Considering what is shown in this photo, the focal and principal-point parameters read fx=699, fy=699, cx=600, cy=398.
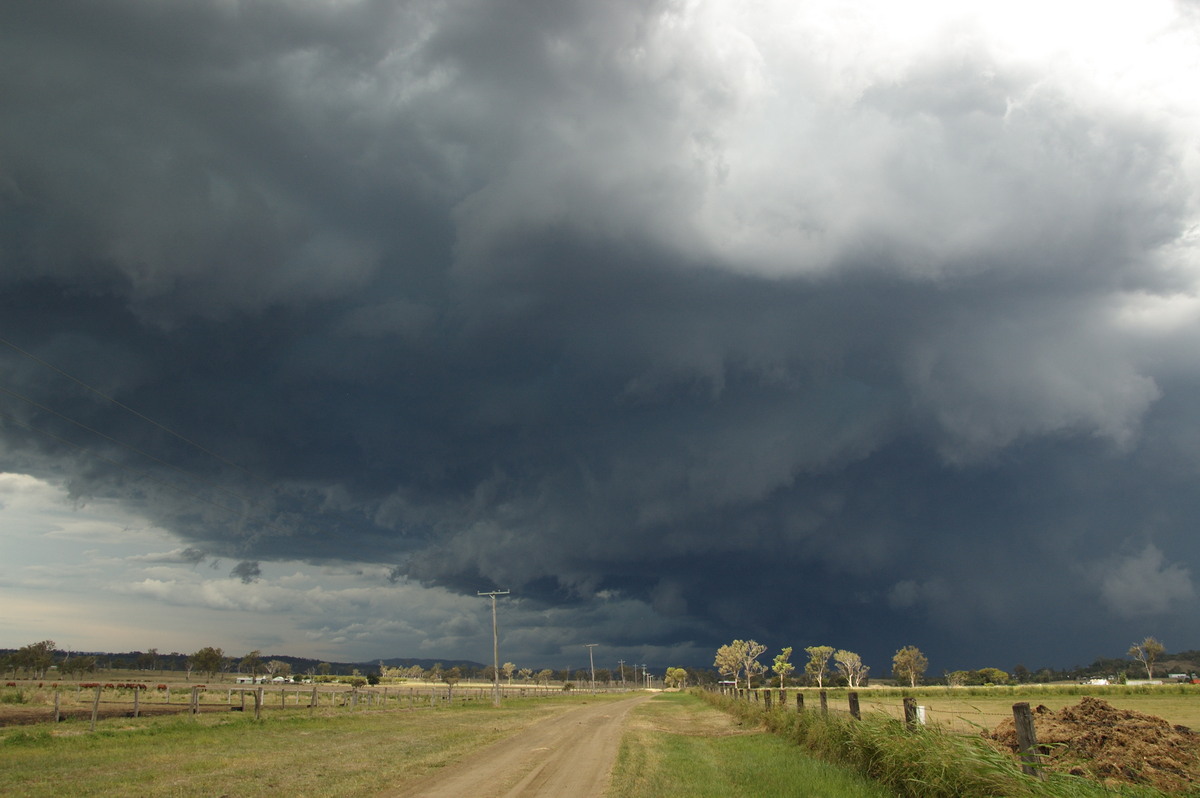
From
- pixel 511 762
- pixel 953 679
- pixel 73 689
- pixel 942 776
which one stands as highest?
pixel 942 776

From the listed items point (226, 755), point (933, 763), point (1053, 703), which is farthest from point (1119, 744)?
point (1053, 703)

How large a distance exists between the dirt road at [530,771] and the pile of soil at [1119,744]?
11.1 meters

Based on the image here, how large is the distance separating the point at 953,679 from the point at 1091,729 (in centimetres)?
18574

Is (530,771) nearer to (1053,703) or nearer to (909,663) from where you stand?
(1053,703)

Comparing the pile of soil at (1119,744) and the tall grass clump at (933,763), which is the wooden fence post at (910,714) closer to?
the tall grass clump at (933,763)

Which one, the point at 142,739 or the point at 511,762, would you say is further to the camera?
the point at 142,739

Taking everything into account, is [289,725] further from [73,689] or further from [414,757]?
[73,689]

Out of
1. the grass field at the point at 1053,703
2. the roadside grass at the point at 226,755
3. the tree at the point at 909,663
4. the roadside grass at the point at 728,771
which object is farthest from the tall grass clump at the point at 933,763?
the tree at the point at 909,663

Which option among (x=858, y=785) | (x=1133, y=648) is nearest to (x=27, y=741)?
(x=858, y=785)

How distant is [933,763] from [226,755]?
2263cm

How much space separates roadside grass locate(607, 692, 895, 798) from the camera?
15484 mm

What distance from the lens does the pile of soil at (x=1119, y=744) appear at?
51.9ft

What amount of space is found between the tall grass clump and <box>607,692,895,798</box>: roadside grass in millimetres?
507

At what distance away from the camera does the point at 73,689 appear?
245ft
